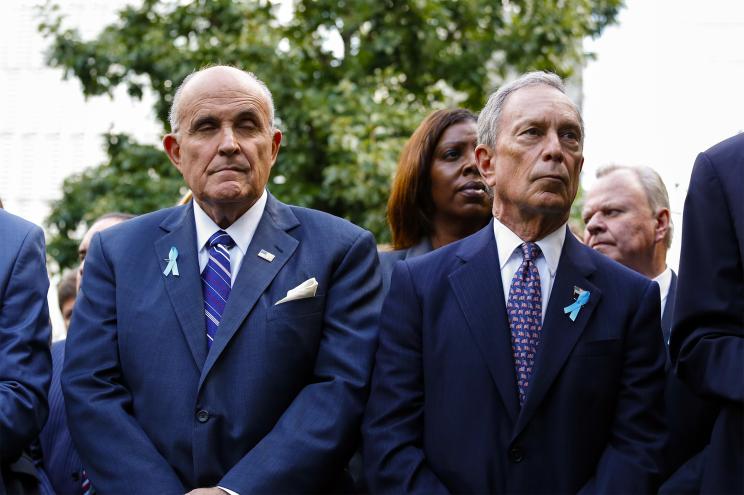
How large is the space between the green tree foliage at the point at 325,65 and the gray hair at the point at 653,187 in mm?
4421

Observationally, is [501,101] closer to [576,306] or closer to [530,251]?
[530,251]

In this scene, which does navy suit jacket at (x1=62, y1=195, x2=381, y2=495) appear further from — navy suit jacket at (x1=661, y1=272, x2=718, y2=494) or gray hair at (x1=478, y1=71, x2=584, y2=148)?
navy suit jacket at (x1=661, y1=272, x2=718, y2=494)

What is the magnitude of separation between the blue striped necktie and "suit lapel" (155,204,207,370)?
4cm

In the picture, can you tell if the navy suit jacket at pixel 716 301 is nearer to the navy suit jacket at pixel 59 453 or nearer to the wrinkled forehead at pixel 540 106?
the wrinkled forehead at pixel 540 106

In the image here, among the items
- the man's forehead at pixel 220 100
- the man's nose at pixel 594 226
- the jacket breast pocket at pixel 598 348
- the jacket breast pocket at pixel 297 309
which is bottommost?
the jacket breast pocket at pixel 598 348

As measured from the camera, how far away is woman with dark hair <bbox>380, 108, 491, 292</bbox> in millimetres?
5078

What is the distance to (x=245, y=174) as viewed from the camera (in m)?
4.12

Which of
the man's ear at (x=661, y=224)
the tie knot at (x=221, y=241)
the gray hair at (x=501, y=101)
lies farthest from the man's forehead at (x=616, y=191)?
the tie knot at (x=221, y=241)

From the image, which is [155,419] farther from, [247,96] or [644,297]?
[644,297]

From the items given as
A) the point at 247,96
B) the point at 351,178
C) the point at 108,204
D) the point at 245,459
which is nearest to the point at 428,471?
the point at 245,459

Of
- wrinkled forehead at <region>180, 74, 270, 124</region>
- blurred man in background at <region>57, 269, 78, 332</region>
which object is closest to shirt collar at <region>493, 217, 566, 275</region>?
wrinkled forehead at <region>180, 74, 270, 124</region>

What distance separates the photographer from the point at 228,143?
406 centimetres

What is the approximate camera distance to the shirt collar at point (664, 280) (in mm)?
5559

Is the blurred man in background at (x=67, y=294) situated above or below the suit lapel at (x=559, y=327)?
below
